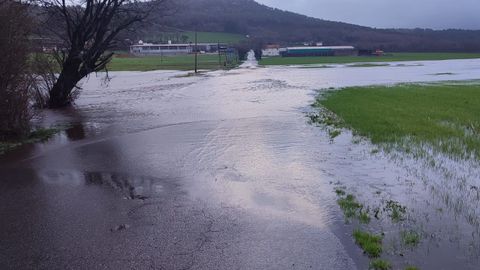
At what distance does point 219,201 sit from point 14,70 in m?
7.61

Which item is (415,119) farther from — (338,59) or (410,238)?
(338,59)

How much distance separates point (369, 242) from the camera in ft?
18.6

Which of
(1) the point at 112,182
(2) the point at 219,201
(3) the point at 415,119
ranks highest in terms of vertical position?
(2) the point at 219,201

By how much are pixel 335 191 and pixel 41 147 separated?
7.96 m

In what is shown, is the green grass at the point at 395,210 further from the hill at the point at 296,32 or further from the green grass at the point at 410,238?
the hill at the point at 296,32

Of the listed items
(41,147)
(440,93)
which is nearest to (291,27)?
(440,93)

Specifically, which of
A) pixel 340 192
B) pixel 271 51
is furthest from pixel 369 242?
pixel 271 51

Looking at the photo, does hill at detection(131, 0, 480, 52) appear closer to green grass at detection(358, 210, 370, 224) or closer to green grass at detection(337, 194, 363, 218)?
green grass at detection(337, 194, 363, 218)

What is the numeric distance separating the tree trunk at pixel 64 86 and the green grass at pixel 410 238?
20989mm

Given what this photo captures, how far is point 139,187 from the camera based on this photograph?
8523mm

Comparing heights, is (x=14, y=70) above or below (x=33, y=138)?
above

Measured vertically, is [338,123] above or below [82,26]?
below

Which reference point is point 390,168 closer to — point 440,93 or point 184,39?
point 440,93

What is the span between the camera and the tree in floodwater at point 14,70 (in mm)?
12070
